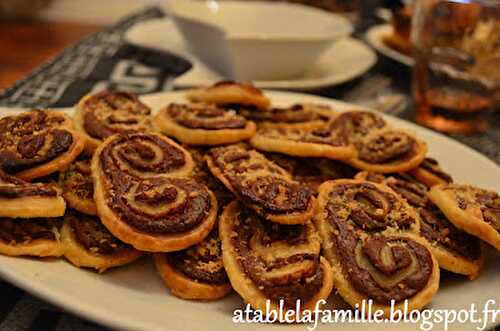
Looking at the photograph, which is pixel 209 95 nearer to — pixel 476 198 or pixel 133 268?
pixel 133 268

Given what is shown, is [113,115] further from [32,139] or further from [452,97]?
[452,97]

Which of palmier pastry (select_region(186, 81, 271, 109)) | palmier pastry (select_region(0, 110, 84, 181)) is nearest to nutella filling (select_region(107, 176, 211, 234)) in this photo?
palmier pastry (select_region(0, 110, 84, 181))

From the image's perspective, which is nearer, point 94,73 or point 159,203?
point 159,203

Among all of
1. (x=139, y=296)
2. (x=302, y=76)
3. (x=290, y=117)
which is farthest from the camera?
(x=302, y=76)

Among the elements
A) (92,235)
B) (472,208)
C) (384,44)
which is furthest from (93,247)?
(384,44)

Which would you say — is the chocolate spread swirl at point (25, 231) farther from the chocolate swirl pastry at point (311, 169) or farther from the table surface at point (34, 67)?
the chocolate swirl pastry at point (311, 169)

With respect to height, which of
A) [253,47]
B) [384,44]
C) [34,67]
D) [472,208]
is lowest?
[34,67]

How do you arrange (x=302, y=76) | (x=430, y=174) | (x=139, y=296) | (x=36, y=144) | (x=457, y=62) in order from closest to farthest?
(x=139, y=296) → (x=36, y=144) → (x=430, y=174) → (x=457, y=62) → (x=302, y=76)
